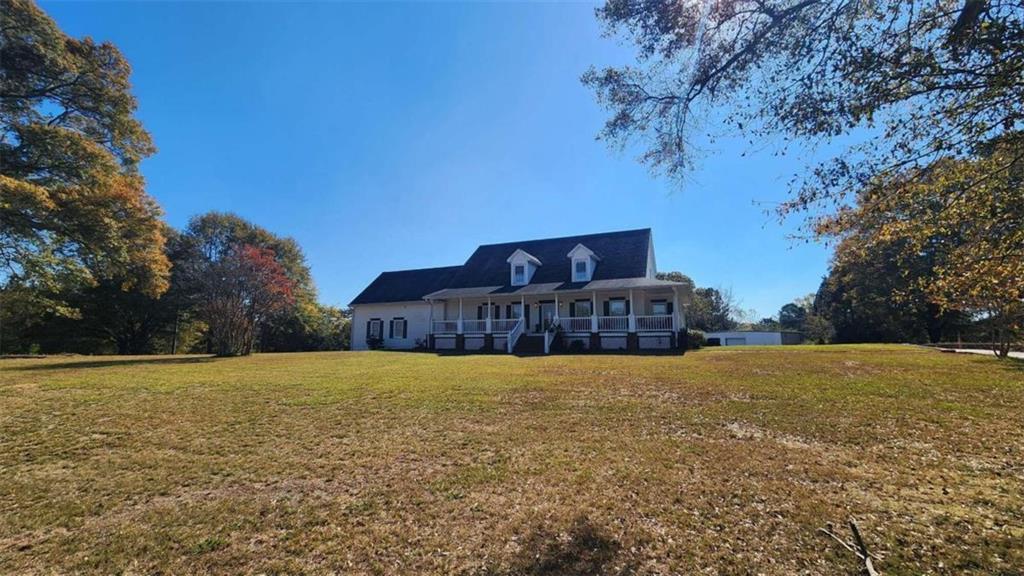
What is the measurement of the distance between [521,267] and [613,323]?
6.78 metres

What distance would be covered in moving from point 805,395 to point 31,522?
34.2 feet

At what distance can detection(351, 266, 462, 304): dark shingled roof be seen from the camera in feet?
95.3

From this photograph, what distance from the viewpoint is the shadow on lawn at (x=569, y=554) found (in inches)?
112

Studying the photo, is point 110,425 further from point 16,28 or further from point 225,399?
point 16,28

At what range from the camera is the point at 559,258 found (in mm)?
26484

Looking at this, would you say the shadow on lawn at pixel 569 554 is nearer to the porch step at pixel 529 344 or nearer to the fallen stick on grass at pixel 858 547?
the fallen stick on grass at pixel 858 547

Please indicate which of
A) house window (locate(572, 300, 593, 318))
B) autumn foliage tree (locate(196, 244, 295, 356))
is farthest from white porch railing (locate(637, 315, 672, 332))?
autumn foliage tree (locate(196, 244, 295, 356))

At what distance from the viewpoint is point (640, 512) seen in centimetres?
358

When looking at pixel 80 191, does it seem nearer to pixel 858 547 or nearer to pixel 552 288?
pixel 552 288

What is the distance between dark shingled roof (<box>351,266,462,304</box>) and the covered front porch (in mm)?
2456

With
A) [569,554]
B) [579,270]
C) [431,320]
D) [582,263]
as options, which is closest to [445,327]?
[431,320]

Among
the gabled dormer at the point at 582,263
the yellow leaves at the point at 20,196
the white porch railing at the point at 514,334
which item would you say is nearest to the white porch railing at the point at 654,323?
the gabled dormer at the point at 582,263

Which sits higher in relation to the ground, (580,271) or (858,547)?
(580,271)

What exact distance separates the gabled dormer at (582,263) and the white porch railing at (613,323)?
115 inches
